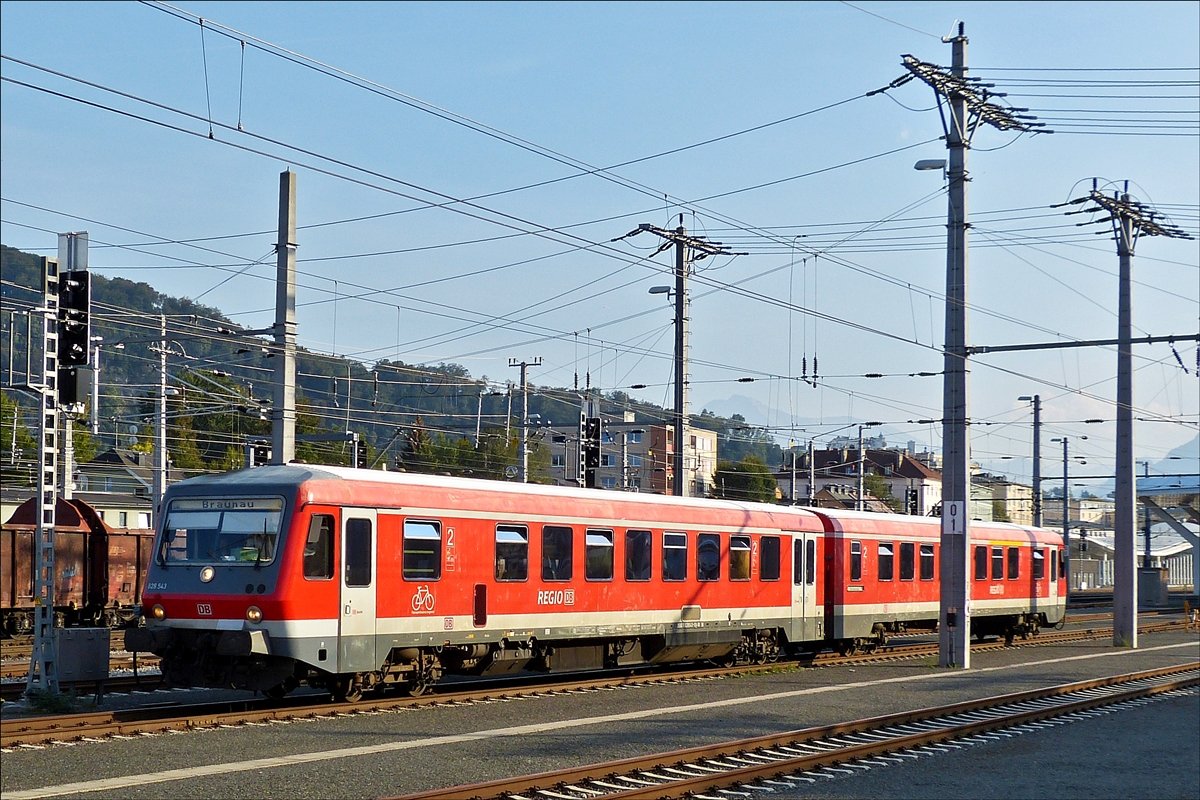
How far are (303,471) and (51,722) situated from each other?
429 centimetres

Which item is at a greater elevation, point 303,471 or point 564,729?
point 303,471

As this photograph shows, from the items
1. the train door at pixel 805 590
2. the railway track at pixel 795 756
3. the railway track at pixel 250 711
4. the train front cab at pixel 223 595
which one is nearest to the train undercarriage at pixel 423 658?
the train front cab at pixel 223 595

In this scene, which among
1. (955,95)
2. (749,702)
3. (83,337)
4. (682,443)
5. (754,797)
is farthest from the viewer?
(682,443)

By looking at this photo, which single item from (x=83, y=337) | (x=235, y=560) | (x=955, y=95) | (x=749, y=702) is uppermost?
(x=955, y=95)

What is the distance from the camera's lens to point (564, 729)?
15.6 meters

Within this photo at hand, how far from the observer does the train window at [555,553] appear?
1998 centimetres

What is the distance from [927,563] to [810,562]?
5.82 metres

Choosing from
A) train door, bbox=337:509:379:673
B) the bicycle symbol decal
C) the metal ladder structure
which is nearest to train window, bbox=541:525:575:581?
the bicycle symbol decal

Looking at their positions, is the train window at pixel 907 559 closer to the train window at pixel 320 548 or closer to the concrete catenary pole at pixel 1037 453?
the train window at pixel 320 548

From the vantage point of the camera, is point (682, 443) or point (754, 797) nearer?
point (754, 797)

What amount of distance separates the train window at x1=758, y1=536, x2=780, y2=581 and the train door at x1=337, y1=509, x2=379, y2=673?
10052 mm

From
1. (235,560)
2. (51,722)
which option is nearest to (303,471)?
(235,560)

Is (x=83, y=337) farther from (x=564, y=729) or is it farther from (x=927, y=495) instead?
(x=927, y=495)

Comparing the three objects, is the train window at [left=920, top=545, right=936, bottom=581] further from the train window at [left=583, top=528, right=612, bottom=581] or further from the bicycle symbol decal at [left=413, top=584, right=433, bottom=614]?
the bicycle symbol decal at [left=413, top=584, right=433, bottom=614]
